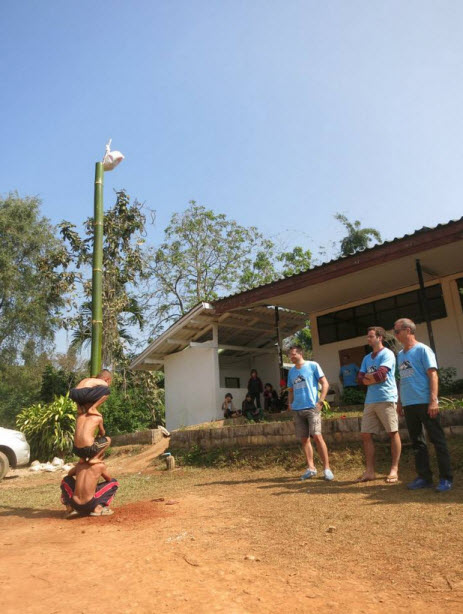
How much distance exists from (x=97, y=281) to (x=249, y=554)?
3.98 meters

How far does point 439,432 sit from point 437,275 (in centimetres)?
813

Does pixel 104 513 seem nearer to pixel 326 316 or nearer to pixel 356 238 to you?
pixel 326 316

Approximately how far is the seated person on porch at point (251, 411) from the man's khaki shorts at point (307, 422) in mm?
4618

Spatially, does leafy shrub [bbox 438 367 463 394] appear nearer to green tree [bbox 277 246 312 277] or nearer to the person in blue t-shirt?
the person in blue t-shirt

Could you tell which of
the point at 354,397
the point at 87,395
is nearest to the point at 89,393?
the point at 87,395

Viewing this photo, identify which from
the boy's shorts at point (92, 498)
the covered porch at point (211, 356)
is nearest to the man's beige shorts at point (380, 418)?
the boy's shorts at point (92, 498)

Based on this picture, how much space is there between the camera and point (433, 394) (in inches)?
183

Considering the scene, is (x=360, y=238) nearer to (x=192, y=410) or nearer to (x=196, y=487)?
(x=192, y=410)

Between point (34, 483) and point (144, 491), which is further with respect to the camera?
point (34, 483)

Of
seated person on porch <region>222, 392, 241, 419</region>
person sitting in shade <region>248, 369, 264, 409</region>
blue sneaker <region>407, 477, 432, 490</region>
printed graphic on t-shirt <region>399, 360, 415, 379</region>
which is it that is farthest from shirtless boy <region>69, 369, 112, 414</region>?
seated person on porch <region>222, 392, 241, 419</region>

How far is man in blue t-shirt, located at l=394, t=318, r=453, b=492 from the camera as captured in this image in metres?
4.57

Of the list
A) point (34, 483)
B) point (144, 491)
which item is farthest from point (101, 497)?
point (34, 483)

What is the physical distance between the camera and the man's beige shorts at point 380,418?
5223mm

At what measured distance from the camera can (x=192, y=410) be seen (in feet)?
47.8
